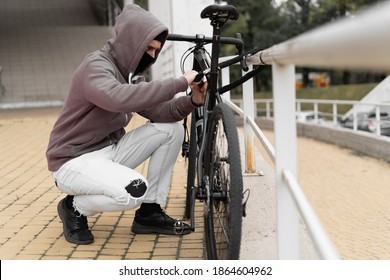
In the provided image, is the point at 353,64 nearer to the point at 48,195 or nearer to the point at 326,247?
the point at 326,247

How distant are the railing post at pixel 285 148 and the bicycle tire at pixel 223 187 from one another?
17 cm

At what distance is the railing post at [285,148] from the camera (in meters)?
1.87

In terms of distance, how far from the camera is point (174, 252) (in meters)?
3.05

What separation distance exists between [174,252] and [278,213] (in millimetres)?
1092

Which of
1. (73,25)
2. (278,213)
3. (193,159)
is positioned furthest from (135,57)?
(73,25)

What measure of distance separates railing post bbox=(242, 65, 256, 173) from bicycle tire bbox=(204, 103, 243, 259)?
5.06 ft

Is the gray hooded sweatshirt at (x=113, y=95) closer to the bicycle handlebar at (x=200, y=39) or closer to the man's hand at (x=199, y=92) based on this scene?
the man's hand at (x=199, y=92)

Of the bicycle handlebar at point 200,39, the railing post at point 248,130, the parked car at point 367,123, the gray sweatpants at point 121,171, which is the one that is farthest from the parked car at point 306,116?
the gray sweatpants at point 121,171

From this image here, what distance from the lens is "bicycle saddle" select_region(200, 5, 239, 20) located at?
2.77m

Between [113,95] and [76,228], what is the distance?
86 cm

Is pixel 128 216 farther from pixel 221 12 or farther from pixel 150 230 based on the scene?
pixel 221 12

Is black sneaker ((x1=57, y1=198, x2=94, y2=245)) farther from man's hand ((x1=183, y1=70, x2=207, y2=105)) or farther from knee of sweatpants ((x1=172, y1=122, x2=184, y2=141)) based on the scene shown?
man's hand ((x1=183, y1=70, x2=207, y2=105))

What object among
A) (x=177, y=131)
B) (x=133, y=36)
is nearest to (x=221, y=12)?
(x=133, y=36)

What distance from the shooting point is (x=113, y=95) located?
105 inches
